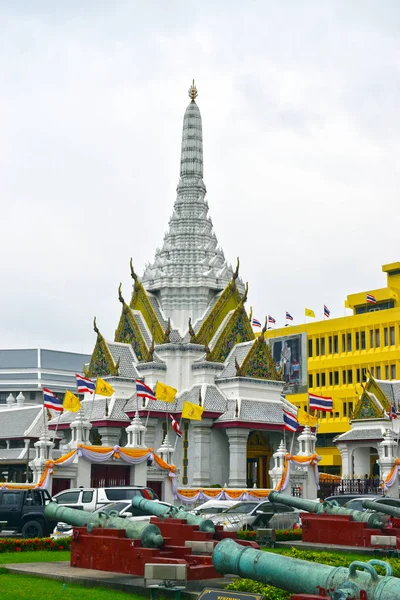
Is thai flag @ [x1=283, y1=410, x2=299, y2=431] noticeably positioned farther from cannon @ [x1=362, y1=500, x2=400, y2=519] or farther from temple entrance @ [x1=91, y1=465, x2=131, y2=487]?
cannon @ [x1=362, y1=500, x2=400, y2=519]

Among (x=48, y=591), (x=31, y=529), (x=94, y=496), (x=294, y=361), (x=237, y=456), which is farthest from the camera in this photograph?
(x=294, y=361)

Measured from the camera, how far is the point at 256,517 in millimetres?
26156

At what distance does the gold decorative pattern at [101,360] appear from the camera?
149 ft

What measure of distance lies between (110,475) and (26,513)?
10.9 metres

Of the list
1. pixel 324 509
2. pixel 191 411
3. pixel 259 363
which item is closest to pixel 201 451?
pixel 191 411

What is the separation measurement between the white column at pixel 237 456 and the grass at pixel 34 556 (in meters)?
20.1

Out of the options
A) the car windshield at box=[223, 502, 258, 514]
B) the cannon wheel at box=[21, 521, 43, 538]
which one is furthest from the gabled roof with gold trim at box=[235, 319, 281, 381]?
the cannon wheel at box=[21, 521, 43, 538]

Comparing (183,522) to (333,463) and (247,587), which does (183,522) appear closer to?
(247,587)

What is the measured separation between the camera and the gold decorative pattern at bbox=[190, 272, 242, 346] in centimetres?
4600

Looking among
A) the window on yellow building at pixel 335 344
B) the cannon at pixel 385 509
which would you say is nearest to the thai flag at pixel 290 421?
the cannon at pixel 385 509

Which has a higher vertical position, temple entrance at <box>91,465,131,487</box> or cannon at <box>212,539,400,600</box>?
temple entrance at <box>91,465,131,487</box>

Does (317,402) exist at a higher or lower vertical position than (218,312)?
lower

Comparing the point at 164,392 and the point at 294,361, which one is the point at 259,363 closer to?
the point at 164,392

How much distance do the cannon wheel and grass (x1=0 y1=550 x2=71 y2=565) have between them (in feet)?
12.0
